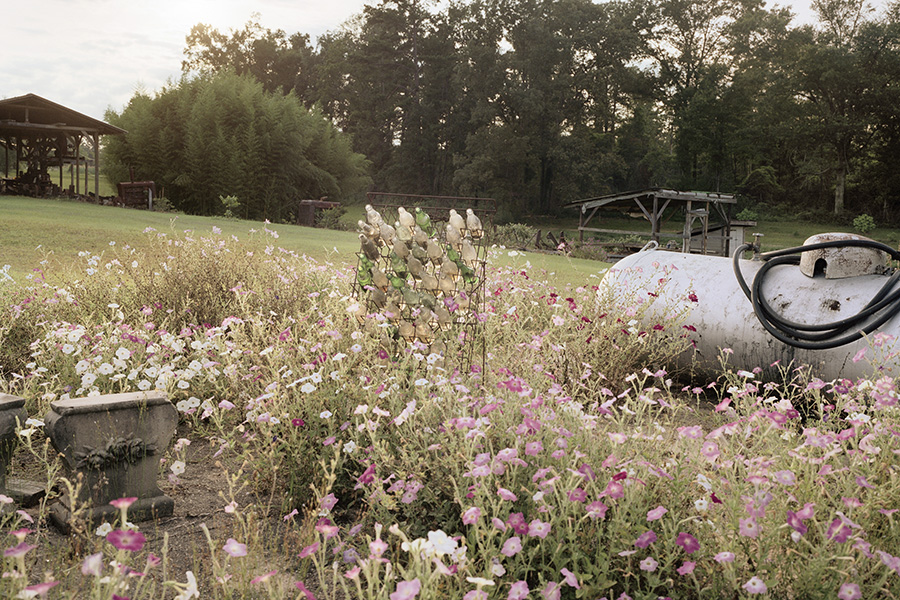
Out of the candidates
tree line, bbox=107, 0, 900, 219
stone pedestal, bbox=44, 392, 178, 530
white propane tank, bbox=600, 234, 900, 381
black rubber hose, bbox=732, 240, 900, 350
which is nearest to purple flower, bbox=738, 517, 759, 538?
stone pedestal, bbox=44, 392, 178, 530

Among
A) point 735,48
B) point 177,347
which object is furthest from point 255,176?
point 735,48

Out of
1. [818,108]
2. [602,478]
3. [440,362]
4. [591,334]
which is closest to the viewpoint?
[602,478]

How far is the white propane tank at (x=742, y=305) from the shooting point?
14.7 feet

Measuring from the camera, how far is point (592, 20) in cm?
4556

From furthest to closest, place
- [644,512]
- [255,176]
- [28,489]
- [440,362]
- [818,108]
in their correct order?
1. [818,108]
2. [255,176]
3. [440,362]
4. [28,489]
5. [644,512]

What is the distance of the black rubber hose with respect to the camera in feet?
13.9

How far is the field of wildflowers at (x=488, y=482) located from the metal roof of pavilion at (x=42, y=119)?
74.3 ft

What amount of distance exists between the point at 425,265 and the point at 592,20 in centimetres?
4581

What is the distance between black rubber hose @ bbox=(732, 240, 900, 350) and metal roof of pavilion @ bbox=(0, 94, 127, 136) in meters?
24.8

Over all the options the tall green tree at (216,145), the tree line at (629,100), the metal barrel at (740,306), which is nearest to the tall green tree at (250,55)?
the tree line at (629,100)

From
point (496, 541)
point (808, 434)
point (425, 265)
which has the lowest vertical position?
point (496, 541)

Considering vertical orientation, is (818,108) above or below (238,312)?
above

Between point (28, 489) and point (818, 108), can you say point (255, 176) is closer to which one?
point (28, 489)

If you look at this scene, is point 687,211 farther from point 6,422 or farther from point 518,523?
point 518,523
